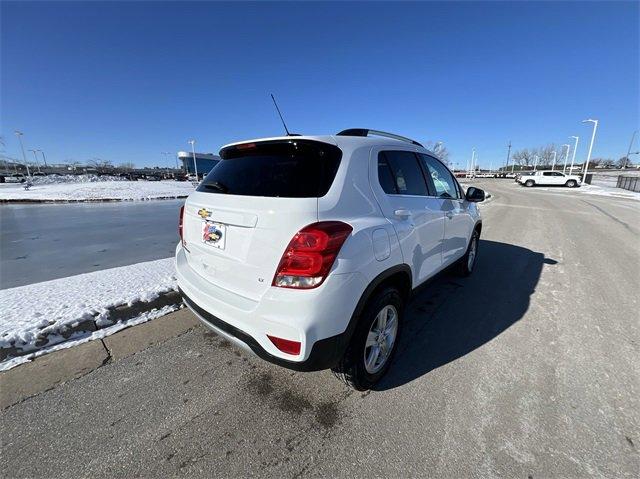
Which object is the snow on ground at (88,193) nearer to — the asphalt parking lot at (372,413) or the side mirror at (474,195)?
the asphalt parking lot at (372,413)

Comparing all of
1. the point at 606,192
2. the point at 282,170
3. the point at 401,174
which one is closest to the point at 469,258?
the point at 401,174

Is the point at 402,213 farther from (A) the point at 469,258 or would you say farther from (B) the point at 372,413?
(A) the point at 469,258

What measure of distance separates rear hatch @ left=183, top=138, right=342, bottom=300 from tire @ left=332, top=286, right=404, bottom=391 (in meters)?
0.77

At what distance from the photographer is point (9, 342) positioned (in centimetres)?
271

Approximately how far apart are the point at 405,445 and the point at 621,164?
136 metres

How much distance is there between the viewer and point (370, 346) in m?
2.40

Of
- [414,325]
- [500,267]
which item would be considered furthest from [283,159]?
[500,267]

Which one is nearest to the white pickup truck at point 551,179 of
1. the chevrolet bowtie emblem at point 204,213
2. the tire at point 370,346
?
the tire at point 370,346

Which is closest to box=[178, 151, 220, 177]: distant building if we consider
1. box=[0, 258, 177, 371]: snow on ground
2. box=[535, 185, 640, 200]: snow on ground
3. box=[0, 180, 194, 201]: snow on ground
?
box=[0, 180, 194, 201]: snow on ground

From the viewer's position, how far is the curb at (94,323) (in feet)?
8.77

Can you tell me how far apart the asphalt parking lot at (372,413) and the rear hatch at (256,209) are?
88 centimetres

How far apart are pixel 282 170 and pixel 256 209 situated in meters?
0.37

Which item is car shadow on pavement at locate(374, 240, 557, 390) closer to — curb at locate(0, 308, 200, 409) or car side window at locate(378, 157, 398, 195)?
car side window at locate(378, 157, 398, 195)

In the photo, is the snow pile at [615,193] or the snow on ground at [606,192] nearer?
the snow pile at [615,193]
